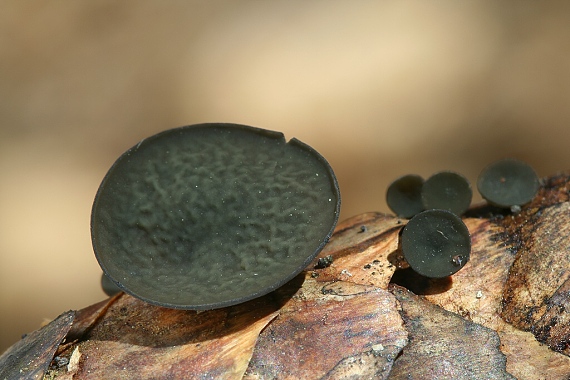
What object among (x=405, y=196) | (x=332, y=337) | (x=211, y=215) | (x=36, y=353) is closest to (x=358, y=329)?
(x=332, y=337)

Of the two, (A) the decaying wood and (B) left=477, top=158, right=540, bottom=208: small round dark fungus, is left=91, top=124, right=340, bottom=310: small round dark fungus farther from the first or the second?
(B) left=477, top=158, right=540, bottom=208: small round dark fungus

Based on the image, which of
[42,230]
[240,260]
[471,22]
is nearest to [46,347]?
[240,260]

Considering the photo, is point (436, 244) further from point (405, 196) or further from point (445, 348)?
point (405, 196)

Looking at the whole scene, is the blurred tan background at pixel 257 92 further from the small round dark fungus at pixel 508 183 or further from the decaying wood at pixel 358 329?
the decaying wood at pixel 358 329

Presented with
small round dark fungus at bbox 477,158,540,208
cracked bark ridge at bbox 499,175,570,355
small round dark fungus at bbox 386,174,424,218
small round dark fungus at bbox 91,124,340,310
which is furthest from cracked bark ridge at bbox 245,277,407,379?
small round dark fungus at bbox 477,158,540,208

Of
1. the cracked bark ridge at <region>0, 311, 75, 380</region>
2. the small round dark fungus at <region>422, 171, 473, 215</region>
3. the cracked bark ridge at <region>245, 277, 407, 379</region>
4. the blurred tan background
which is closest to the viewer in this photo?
the cracked bark ridge at <region>245, 277, 407, 379</region>
